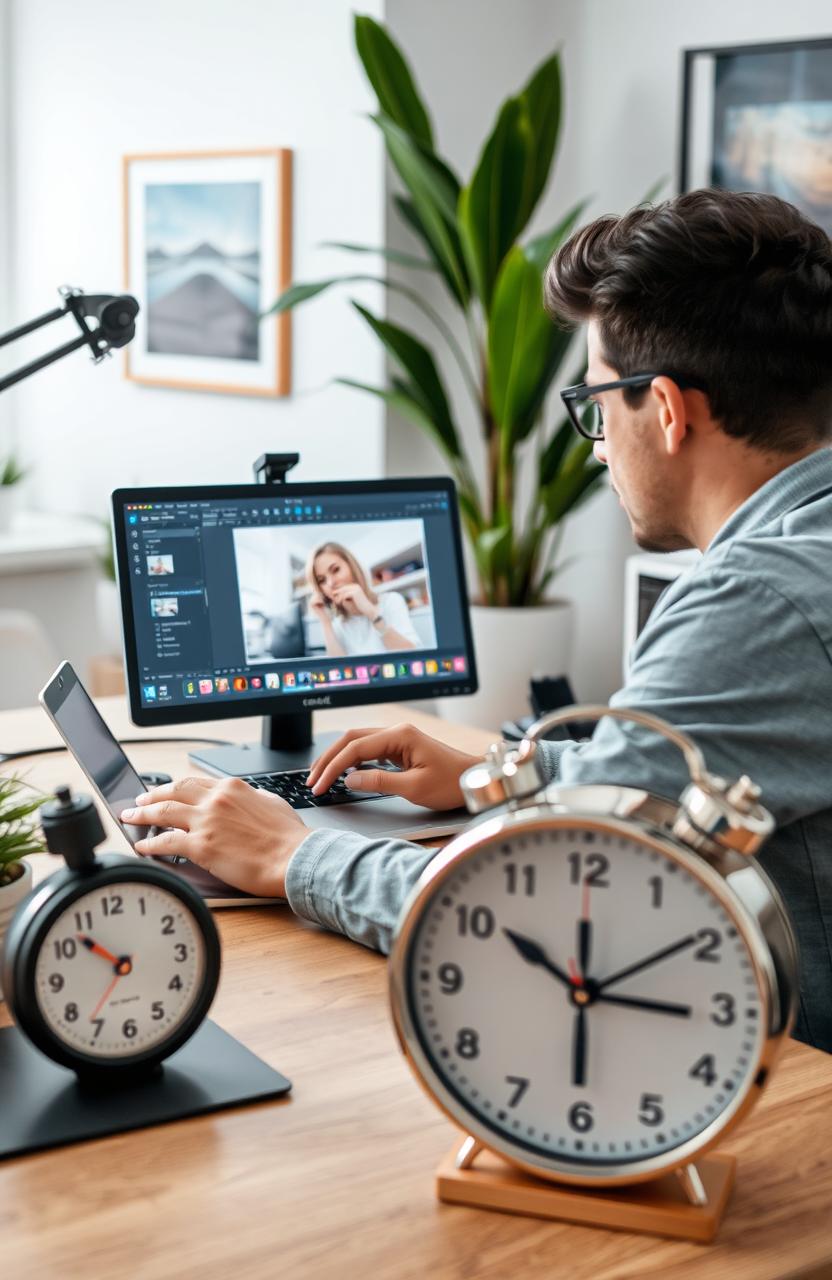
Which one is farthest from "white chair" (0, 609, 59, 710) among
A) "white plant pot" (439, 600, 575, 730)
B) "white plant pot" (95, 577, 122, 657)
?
"white plant pot" (439, 600, 575, 730)

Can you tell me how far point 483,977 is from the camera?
A: 0.96 m

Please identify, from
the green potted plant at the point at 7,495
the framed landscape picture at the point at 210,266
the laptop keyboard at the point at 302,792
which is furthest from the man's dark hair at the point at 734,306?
the green potted plant at the point at 7,495

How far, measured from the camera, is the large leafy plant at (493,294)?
11.9ft

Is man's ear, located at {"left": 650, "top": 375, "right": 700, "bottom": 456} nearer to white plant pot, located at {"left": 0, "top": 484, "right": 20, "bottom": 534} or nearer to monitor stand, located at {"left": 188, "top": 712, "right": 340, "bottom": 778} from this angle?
monitor stand, located at {"left": 188, "top": 712, "right": 340, "bottom": 778}

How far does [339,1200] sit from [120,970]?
228 millimetres

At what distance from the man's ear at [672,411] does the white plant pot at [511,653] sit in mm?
2446

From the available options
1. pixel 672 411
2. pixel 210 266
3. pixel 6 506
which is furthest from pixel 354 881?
pixel 6 506

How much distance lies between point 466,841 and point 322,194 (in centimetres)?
350

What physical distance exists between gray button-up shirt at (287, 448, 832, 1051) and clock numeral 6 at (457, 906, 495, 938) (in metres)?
0.27

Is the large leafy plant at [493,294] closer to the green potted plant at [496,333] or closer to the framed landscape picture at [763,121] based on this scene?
the green potted plant at [496,333]

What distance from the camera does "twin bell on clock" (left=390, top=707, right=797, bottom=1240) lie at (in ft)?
2.95

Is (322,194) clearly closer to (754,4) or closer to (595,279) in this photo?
(754,4)

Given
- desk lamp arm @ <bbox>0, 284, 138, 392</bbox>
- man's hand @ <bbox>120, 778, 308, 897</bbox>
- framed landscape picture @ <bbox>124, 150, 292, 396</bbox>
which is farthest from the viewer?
framed landscape picture @ <bbox>124, 150, 292, 396</bbox>

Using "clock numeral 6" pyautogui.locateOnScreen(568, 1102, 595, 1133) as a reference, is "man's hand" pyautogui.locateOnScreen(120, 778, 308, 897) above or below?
above
